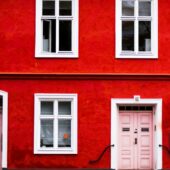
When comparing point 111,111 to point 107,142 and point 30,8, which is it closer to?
point 107,142

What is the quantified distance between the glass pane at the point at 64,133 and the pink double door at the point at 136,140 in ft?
6.31

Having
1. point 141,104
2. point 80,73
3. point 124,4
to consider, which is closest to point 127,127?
point 141,104

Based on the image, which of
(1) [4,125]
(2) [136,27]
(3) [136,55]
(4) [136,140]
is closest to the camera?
(1) [4,125]

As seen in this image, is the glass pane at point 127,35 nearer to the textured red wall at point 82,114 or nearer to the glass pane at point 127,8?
the glass pane at point 127,8

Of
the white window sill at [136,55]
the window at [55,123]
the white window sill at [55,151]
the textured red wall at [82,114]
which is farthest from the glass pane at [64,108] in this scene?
the white window sill at [136,55]

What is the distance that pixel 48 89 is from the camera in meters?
21.5

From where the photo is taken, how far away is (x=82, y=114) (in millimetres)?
21422

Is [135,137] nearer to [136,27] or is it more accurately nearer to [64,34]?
[136,27]

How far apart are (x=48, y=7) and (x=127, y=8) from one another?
2.93 meters

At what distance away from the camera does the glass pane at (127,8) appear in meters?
21.9

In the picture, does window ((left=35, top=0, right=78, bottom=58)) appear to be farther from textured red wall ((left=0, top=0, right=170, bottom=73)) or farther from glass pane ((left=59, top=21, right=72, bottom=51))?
textured red wall ((left=0, top=0, right=170, bottom=73))

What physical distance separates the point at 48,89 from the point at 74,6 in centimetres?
320

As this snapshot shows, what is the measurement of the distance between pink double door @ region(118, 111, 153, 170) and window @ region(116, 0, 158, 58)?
2.37 meters

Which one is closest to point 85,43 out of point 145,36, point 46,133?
point 145,36
